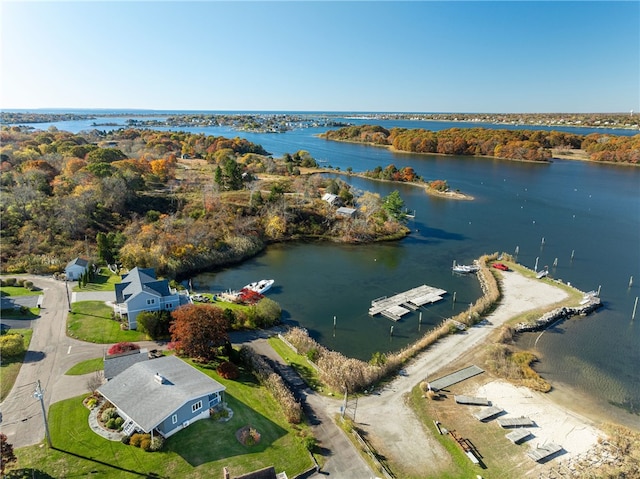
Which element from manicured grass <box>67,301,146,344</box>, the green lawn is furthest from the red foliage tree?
the green lawn

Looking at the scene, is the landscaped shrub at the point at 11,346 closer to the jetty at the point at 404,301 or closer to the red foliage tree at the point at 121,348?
the red foliage tree at the point at 121,348

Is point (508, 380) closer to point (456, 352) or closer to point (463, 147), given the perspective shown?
point (456, 352)

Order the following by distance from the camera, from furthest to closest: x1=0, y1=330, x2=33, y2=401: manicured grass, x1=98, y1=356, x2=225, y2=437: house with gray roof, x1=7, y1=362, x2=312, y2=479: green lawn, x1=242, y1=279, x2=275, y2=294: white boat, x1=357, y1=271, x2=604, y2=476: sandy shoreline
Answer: x1=242, y1=279, x2=275, y2=294: white boat
x1=0, y1=330, x2=33, y2=401: manicured grass
x1=357, y1=271, x2=604, y2=476: sandy shoreline
x1=98, y1=356, x2=225, y2=437: house with gray roof
x1=7, y1=362, x2=312, y2=479: green lawn

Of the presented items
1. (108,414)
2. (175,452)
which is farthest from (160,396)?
(108,414)

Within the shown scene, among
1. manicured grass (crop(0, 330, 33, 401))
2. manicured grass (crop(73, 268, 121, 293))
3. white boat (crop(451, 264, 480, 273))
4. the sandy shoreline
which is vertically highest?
manicured grass (crop(73, 268, 121, 293))

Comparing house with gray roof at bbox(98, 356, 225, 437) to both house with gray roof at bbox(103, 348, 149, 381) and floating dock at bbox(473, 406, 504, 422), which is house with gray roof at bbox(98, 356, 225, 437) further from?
floating dock at bbox(473, 406, 504, 422)
